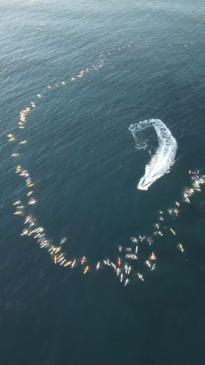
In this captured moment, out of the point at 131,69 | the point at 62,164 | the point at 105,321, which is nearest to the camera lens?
the point at 105,321

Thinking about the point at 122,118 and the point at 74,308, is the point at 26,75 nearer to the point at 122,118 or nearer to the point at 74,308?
the point at 122,118

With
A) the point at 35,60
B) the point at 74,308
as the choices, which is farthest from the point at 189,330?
the point at 35,60

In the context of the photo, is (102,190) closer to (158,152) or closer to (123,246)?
(123,246)

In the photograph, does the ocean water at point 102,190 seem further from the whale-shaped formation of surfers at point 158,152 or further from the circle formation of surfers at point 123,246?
the whale-shaped formation of surfers at point 158,152

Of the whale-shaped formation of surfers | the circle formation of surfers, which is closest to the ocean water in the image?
the circle formation of surfers

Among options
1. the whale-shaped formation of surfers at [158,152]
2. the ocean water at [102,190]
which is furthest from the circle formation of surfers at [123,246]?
the whale-shaped formation of surfers at [158,152]
